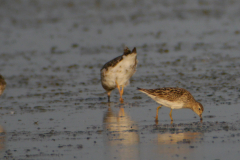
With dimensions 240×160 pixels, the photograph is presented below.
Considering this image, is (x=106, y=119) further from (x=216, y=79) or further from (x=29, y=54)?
(x=29, y=54)

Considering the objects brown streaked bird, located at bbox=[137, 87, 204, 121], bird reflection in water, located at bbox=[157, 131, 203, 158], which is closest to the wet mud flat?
bird reflection in water, located at bbox=[157, 131, 203, 158]

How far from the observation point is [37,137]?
30.5 feet

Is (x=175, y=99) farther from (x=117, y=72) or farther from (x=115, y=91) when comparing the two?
(x=115, y=91)

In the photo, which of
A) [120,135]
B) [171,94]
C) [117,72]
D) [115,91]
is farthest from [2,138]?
[115,91]

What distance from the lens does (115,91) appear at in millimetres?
16594

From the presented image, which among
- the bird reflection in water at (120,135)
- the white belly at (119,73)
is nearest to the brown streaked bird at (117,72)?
the white belly at (119,73)

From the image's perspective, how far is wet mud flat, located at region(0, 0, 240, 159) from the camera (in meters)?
8.45

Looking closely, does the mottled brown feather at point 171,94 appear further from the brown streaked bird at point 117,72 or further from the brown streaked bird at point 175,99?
the brown streaked bird at point 117,72

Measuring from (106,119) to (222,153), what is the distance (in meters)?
4.03

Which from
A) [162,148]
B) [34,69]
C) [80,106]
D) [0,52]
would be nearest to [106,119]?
[80,106]

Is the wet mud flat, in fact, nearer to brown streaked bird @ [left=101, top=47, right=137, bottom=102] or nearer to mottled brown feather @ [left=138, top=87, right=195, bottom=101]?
brown streaked bird @ [left=101, top=47, right=137, bottom=102]

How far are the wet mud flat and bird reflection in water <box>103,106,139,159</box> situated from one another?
0.06 ft

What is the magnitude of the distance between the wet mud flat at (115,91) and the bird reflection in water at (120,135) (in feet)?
0.06

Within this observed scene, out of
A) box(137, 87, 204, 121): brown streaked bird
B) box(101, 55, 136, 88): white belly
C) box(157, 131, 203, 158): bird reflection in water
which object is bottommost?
box(157, 131, 203, 158): bird reflection in water
